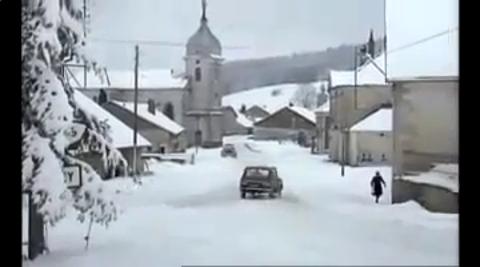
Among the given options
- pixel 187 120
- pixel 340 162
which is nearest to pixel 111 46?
pixel 187 120

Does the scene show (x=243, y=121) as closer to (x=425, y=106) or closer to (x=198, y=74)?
(x=198, y=74)

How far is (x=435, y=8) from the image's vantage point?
179 centimetres

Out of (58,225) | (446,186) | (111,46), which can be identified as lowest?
(58,225)

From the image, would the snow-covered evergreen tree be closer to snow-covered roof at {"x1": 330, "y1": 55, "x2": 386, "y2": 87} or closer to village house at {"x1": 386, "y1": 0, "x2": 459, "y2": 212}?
Result: snow-covered roof at {"x1": 330, "y1": 55, "x2": 386, "y2": 87}

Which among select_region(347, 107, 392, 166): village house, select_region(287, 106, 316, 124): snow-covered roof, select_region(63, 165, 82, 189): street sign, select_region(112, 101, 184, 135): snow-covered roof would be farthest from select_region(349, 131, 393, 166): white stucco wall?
select_region(63, 165, 82, 189): street sign

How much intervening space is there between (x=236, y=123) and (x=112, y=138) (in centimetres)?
33

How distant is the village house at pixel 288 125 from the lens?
6.08 feet

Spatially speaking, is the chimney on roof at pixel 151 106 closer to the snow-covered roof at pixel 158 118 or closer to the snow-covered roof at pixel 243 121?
the snow-covered roof at pixel 158 118

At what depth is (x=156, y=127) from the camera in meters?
1.89

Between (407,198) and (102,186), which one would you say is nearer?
(407,198)

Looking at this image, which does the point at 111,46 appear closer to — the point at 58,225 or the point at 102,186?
the point at 102,186
